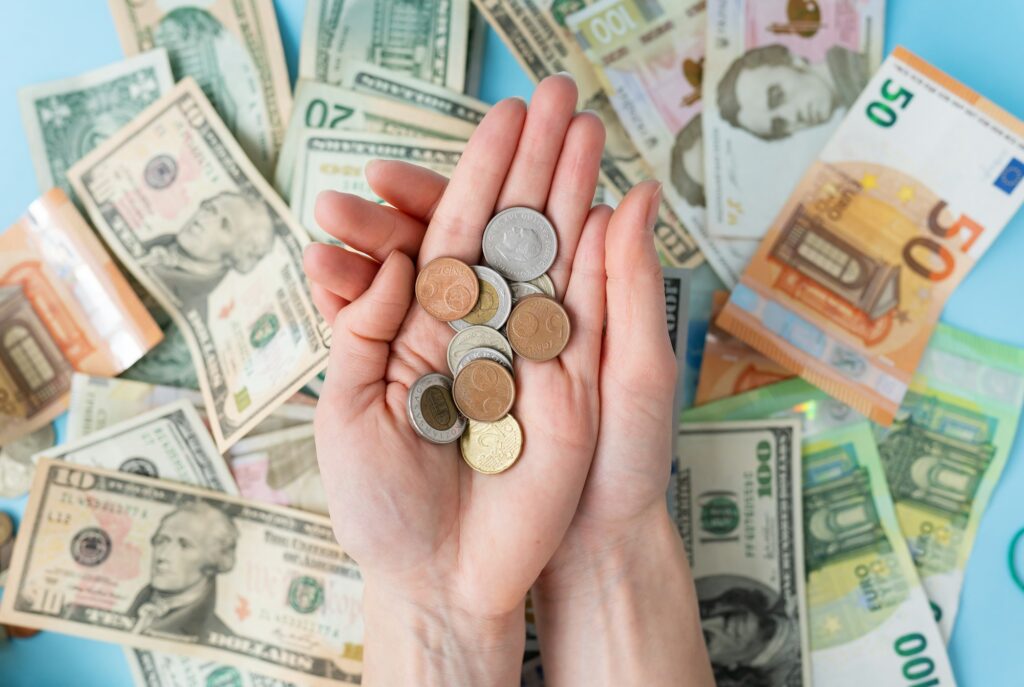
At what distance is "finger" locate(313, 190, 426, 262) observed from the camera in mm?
977

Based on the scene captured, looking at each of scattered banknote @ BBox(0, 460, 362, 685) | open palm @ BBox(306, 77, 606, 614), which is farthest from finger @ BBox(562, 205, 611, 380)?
scattered banknote @ BBox(0, 460, 362, 685)

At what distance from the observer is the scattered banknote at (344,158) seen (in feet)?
4.71

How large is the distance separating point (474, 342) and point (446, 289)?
0.27ft

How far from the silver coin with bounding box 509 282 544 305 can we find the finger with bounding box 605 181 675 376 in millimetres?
101

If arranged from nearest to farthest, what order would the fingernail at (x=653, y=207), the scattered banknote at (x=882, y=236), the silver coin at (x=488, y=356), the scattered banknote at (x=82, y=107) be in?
the fingernail at (x=653, y=207), the silver coin at (x=488, y=356), the scattered banknote at (x=882, y=236), the scattered banknote at (x=82, y=107)

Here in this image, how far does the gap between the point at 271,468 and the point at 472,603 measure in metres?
0.57

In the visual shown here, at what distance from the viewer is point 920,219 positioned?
142 cm

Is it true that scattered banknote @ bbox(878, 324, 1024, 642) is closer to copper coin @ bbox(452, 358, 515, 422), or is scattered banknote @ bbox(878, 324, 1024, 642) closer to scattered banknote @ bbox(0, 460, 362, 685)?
copper coin @ bbox(452, 358, 515, 422)

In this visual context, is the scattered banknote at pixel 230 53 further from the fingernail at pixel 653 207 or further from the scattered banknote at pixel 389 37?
the fingernail at pixel 653 207

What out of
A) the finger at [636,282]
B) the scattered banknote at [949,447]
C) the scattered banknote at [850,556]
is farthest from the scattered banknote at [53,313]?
the scattered banknote at [949,447]

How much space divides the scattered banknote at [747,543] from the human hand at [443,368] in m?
0.47

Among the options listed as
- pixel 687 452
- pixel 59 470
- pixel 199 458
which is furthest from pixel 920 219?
pixel 59 470

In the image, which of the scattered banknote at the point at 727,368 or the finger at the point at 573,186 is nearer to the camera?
the finger at the point at 573,186

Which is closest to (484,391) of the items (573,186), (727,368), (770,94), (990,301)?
(573,186)
